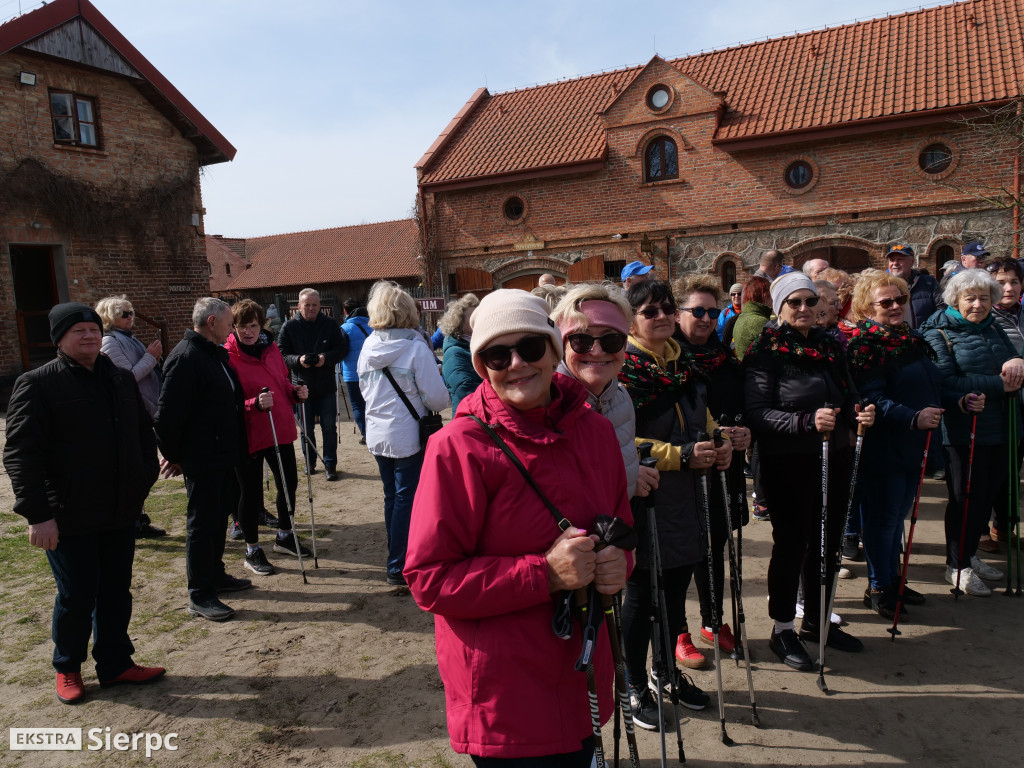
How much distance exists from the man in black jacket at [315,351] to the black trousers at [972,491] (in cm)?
587

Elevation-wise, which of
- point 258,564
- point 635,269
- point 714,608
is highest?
point 635,269

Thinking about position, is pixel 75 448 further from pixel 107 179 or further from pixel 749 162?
pixel 749 162

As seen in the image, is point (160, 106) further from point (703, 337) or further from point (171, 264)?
point (703, 337)

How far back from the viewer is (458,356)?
15.4 ft

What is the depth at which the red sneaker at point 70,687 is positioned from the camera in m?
3.58

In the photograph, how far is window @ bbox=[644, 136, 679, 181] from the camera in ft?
57.9

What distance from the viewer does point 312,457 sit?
27.0 ft

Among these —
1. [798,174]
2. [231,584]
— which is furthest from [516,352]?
[798,174]

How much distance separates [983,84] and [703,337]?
49.9ft

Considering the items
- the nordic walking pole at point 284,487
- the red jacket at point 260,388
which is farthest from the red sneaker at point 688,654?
the red jacket at point 260,388

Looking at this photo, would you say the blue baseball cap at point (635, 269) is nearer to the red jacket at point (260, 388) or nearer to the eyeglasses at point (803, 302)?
the eyeglasses at point (803, 302)

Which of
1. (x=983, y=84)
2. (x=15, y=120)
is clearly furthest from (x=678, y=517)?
(x=983, y=84)

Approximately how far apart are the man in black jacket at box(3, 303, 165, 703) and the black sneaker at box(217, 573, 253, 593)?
3.71 feet

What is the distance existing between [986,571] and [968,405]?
1278mm
